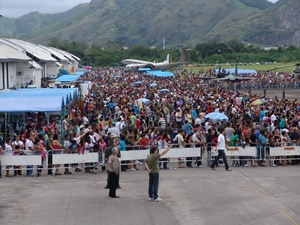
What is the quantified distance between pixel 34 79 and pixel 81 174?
30212mm

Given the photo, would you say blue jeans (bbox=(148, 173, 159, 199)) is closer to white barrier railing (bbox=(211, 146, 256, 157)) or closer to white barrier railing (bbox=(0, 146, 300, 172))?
white barrier railing (bbox=(0, 146, 300, 172))

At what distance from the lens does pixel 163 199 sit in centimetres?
1551

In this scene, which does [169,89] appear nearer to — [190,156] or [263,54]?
[190,156]

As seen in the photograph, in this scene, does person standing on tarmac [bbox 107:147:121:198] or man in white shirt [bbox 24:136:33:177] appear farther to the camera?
man in white shirt [bbox 24:136:33:177]

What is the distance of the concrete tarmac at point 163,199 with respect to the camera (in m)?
13.4

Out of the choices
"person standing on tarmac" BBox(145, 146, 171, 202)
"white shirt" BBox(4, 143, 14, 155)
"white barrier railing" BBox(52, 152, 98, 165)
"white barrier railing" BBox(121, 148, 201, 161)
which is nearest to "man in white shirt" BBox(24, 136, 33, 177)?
"white shirt" BBox(4, 143, 14, 155)

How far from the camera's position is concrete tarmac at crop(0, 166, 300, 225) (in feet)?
43.8

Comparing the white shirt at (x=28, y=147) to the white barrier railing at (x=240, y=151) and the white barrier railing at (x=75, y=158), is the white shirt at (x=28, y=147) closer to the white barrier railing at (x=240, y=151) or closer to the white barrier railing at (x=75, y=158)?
the white barrier railing at (x=75, y=158)

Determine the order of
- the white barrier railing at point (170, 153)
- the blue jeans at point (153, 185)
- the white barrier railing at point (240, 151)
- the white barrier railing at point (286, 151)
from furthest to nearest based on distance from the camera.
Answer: the white barrier railing at point (286, 151), the white barrier railing at point (240, 151), the white barrier railing at point (170, 153), the blue jeans at point (153, 185)

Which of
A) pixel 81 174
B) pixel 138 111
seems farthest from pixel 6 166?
pixel 138 111

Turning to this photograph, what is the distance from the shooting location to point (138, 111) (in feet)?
109

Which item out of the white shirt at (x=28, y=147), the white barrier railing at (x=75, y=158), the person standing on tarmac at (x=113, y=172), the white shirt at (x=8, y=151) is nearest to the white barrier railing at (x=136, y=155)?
the white barrier railing at (x=75, y=158)

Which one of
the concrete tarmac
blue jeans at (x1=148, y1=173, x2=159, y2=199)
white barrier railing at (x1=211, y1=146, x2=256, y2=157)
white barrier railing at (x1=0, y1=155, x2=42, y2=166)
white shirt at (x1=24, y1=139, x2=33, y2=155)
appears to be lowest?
the concrete tarmac

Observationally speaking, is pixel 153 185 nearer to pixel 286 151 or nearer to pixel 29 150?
pixel 29 150
